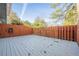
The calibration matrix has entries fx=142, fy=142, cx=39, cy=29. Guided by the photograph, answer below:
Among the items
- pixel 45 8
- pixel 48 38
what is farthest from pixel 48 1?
pixel 48 38

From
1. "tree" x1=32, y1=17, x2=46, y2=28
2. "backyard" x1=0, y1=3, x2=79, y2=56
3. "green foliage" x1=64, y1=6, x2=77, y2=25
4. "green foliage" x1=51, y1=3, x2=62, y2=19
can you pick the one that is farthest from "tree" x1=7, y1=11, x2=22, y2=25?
"green foliage" x1=64, y1=6, x2=77, y2=25

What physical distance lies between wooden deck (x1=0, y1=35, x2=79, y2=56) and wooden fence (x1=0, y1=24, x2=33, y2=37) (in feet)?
0.21

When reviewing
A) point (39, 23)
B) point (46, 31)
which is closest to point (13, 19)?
point (39, 23)

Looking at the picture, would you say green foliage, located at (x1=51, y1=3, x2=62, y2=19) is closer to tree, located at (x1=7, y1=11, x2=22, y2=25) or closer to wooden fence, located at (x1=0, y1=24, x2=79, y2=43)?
wooden fence, located at (x1=0, y1=24, x2=79, y2=43)

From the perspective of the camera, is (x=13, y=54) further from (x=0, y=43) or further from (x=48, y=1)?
(x=48, y=1)

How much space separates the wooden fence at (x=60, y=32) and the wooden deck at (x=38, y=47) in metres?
0.05

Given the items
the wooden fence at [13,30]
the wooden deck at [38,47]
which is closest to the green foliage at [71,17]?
the wooden deck at [38,47]

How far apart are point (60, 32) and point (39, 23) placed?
0.94 ft

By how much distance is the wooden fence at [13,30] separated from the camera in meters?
1.76

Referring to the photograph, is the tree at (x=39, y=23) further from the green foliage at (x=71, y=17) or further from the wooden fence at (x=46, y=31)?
the green foliage at (x=71, y=17)

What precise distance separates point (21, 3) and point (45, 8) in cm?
31

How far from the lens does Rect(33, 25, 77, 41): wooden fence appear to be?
1.74 meters

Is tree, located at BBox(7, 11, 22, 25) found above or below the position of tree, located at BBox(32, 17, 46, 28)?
above

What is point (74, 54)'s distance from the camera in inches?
68.4
